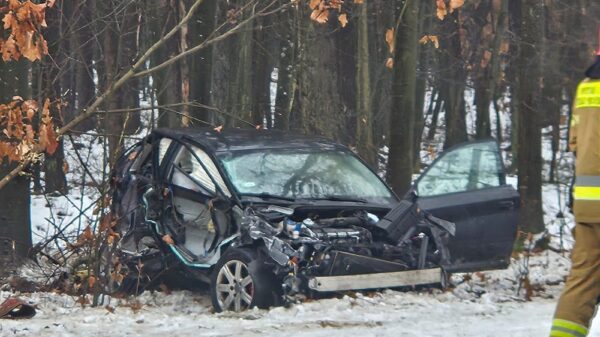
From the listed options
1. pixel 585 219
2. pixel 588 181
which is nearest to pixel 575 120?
pixel 588 181

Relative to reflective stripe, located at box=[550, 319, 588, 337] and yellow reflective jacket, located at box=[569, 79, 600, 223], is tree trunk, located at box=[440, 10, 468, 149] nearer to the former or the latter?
yellow reflective jacket, located at box=[569, 79, 600, 223]

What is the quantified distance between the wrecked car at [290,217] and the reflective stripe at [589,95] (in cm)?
368

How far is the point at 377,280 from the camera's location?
9141mm

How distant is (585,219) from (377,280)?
3652 mm

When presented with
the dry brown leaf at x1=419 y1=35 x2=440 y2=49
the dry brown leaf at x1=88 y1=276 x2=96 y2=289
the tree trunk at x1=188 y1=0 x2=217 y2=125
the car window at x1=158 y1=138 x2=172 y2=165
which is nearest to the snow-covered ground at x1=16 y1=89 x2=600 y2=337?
the dry brown leaf at x1=88 y1=276 x2=96 y2=289

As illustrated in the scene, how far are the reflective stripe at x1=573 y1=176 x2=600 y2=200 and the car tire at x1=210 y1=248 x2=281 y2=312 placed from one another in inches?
146

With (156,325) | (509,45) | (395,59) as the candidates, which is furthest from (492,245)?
(509,45)

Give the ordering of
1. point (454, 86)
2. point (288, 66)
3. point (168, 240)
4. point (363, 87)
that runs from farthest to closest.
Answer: point (454, 86), point (363, 87), point (288, 66), point (168, 240)

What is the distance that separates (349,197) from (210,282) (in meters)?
1.54

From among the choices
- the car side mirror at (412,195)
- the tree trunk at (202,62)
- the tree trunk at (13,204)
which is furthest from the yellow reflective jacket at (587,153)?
the tree trunk at (202,62)

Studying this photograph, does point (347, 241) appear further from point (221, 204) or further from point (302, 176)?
point (221, 204)

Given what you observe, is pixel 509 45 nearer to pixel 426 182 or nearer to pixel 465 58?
pixel 465 58

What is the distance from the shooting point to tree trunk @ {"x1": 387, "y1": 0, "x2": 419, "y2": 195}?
13812mm

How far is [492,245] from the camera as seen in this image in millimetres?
9938
